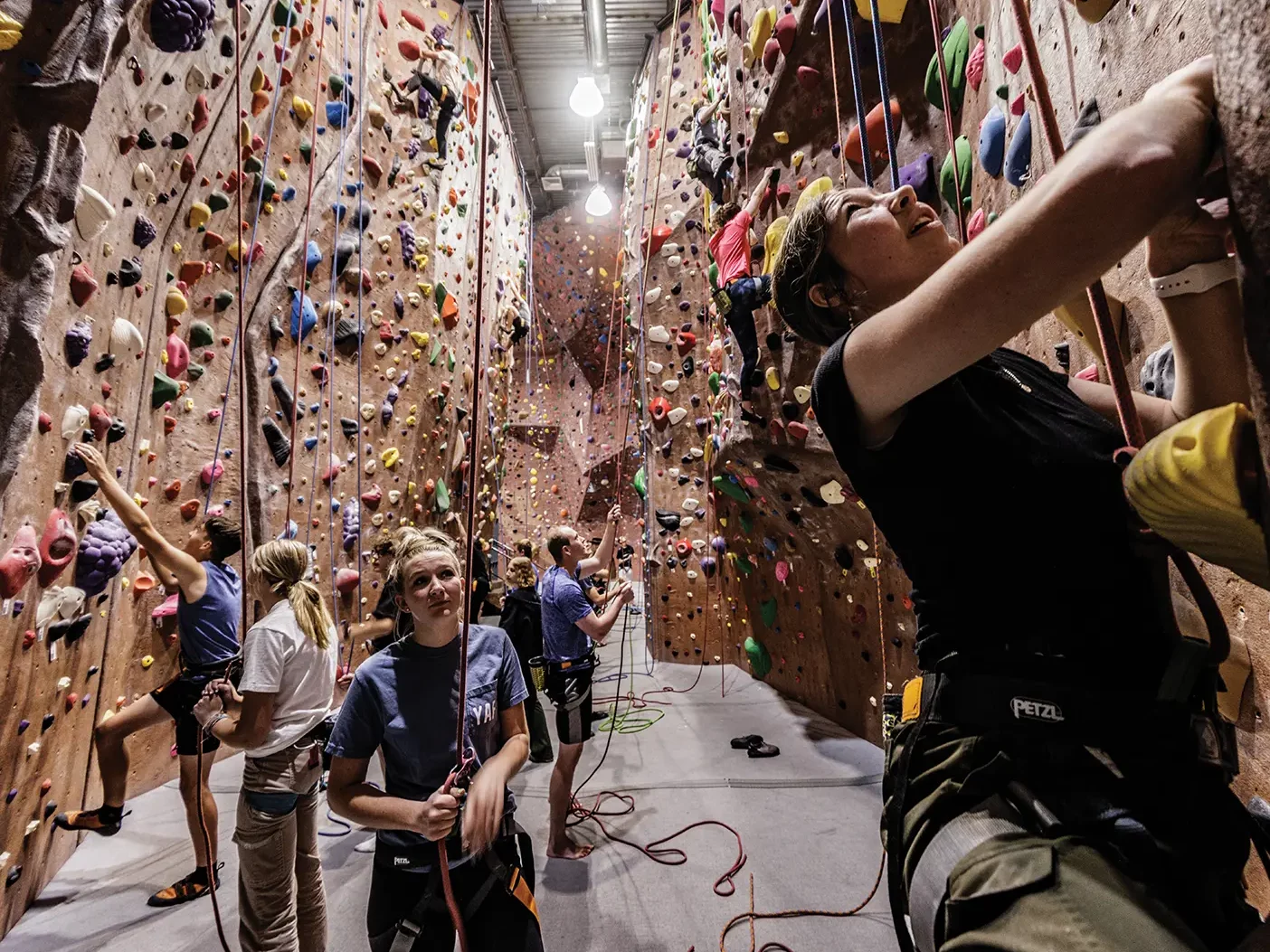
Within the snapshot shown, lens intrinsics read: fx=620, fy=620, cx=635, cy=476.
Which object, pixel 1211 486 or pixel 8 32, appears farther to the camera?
pixel 8 32

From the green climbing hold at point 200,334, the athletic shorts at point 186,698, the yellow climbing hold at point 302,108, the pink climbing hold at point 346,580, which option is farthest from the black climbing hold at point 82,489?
the yellow climbing hold at point 302,108

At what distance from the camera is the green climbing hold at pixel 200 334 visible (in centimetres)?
298

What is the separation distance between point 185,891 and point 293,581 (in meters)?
1.35

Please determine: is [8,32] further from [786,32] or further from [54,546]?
[786,32]

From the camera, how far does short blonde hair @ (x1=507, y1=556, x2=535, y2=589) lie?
376 centimetres

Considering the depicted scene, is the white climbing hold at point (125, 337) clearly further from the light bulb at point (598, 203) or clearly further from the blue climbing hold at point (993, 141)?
the light bulb at point (598, 203)

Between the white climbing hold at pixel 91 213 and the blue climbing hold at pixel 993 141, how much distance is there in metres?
2.84

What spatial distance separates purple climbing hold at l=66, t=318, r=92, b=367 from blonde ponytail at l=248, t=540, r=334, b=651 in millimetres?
1094

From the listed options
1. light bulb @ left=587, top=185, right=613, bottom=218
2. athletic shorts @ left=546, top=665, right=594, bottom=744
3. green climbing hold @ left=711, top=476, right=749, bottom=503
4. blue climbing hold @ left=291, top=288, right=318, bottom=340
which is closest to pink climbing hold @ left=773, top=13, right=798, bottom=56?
green climbing hold @ left=711, top=476, right=749, bottom=503

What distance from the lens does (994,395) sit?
66cm

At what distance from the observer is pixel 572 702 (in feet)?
9.08

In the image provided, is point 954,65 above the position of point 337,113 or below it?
below

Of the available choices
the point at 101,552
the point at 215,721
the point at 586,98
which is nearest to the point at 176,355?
the point at 101,552

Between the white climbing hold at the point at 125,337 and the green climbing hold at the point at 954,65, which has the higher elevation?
the green climbing hold at the point at 954,65
